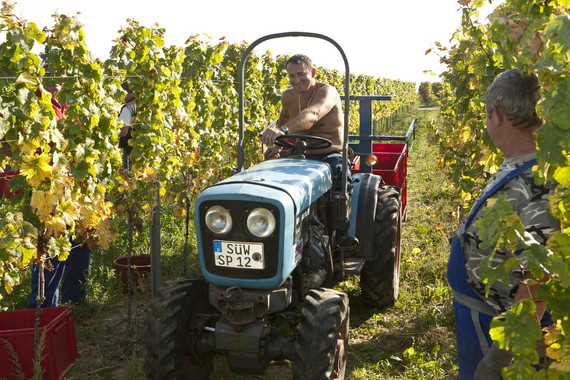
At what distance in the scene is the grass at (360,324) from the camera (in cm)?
364

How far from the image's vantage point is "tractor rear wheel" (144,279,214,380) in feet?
9.79

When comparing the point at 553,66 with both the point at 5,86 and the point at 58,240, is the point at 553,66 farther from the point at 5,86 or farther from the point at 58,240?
the point at 58,240

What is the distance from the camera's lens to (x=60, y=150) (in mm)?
3332

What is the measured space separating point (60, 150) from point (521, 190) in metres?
2.71

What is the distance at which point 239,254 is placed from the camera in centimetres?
298

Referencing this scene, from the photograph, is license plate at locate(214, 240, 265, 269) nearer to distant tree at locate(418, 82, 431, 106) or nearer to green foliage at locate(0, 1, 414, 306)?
green foliage at locate(0, 1, 414, 306)

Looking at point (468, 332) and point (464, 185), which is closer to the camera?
point (468, 332)

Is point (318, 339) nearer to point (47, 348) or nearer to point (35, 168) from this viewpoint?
point (47, 348)

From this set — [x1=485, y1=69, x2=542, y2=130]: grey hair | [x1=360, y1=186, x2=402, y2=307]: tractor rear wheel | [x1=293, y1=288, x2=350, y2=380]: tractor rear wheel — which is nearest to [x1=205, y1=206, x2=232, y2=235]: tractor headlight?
[x1=293, y1=288, x2=350, y2=380]: tractor rear wheel

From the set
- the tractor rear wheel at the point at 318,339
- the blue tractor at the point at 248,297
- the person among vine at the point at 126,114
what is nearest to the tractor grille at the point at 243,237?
the blue tractor at the point at 248,297

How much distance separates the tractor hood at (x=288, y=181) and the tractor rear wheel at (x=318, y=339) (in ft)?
1.88

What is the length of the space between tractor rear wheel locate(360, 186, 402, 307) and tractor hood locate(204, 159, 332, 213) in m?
0.76

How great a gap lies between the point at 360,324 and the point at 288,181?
1.74 meters

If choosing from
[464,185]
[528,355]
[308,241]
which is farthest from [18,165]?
[464,185]
